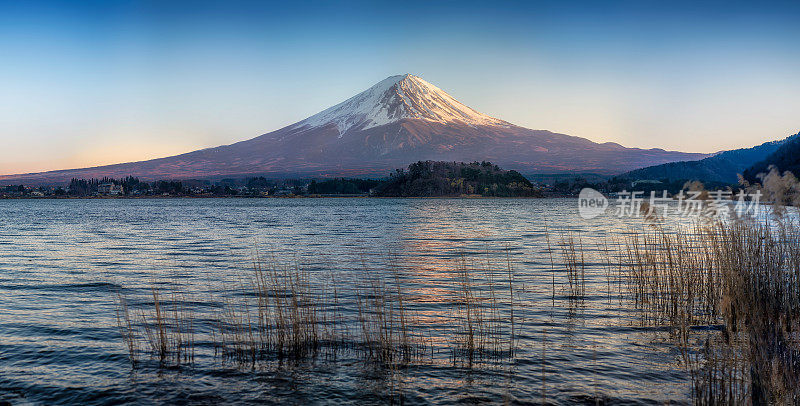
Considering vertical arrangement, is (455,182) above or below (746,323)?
above

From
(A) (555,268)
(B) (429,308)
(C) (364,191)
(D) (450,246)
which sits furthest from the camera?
(C) (364,191)

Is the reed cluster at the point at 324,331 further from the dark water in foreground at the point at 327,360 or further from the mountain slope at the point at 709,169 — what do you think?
the mountain slope at the point at 709,169

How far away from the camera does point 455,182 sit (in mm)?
174625

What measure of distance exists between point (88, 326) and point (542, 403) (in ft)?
28.3

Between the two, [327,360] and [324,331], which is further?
[324,331]

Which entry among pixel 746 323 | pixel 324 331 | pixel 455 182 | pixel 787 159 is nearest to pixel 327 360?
pixel 324 331

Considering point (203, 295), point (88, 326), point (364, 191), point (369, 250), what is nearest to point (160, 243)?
point (369, 250)

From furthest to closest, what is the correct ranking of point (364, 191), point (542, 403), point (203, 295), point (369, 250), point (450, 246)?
point (364, 191) < point (450, 246) < point (369, 250) < point (203, 295) < point (542, 403)

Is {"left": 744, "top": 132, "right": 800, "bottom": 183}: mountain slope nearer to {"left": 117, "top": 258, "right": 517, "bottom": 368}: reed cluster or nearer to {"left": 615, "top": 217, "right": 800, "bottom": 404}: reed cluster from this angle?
{"left": 615, "top": 217, "right": 800, "bottom": 404}: reed cluster

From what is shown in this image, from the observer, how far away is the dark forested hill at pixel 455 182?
173125mm

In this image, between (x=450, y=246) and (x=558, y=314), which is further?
(x=450, y=246)

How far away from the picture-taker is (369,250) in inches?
1038

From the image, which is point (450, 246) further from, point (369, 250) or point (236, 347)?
point (236, 347)

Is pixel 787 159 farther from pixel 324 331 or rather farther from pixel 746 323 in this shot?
pixel 324 331
